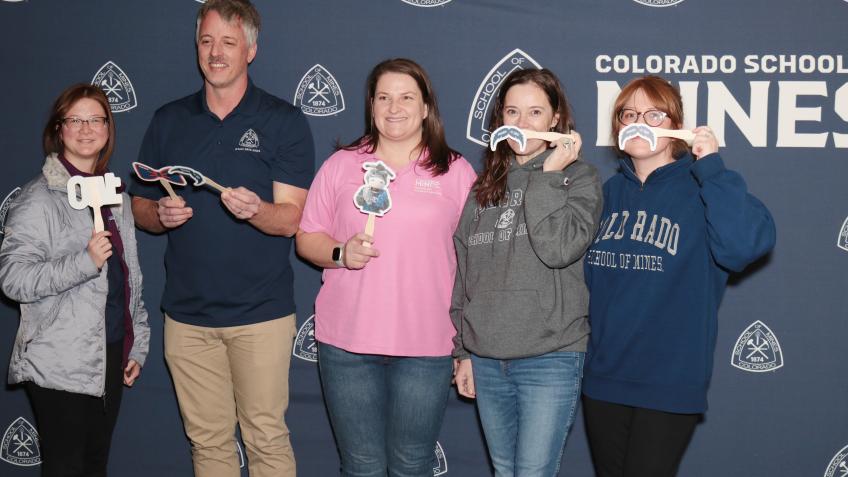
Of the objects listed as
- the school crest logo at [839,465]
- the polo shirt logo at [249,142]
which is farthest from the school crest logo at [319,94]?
the school crest logo at [839,465]

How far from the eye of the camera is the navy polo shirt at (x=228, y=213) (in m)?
2.39

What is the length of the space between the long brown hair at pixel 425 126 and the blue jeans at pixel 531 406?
21.9 inches

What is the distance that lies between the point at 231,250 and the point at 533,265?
0.97 meters

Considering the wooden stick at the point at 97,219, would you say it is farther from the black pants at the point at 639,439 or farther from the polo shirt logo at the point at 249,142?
the black pants at the point at 639,439

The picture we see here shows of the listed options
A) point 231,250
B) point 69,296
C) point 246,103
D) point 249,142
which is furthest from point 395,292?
point 69,296

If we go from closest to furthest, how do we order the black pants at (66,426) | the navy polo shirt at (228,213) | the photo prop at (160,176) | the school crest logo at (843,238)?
the black pants at (66,426), the photo prop at (160,176), the navy polo shirt at (228,213), the school crest logo at (843,238)

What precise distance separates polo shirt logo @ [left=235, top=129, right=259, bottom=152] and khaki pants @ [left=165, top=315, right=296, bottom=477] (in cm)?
53

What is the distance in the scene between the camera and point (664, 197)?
1909mm

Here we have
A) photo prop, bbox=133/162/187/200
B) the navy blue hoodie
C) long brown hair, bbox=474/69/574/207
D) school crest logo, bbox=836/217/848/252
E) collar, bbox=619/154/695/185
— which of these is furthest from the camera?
school crest logo, bbox=836/217/848/252

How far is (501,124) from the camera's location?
209 centimetres

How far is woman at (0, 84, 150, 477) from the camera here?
2.11m

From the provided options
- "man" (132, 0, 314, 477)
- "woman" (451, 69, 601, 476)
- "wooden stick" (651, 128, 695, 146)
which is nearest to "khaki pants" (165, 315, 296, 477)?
"man" (132, 0, 314, 477)

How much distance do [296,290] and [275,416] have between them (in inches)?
19.5

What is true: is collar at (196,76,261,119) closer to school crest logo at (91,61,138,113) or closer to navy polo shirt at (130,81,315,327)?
navy polo shirt at (130,81,315,327)
